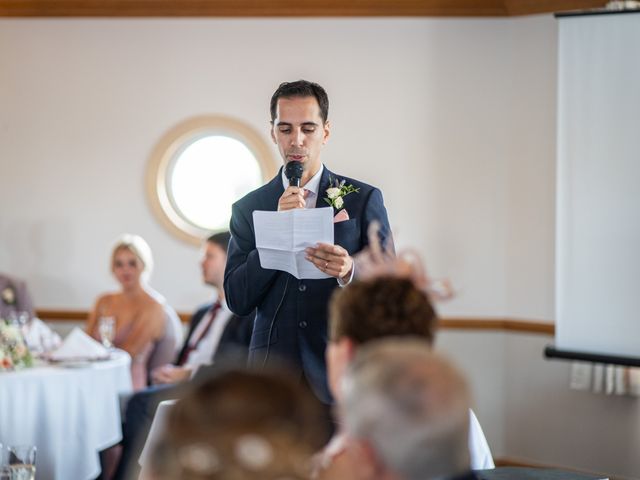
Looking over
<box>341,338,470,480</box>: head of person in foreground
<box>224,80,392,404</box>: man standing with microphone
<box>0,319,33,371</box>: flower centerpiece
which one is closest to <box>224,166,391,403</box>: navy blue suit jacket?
<box>224,80,392,404</box>: man standing with microphone

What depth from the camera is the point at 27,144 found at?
298 inches

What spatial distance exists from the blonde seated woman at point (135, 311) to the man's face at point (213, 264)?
777 mm

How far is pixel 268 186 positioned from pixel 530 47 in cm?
431

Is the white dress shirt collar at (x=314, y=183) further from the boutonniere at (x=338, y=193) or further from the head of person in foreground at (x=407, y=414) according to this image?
the head of person in foreground at (x=407, y=414)

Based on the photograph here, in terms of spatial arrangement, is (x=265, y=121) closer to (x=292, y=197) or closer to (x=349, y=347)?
(x=292, y=197)

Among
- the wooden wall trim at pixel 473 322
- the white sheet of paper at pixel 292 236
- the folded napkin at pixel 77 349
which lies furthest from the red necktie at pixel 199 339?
the white sheet of paper at pixel 292 236

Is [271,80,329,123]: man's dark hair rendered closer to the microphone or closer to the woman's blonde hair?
the microphone

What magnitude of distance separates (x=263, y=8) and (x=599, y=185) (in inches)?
114

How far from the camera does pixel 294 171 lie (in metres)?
2.81

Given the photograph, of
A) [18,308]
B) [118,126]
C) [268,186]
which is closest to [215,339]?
[18,308]

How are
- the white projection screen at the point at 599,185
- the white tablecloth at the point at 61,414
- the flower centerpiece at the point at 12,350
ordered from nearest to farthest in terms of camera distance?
the white tablecloth at the point at 61,414, the flower centerpiece at the point at 12,350, the white projection screen at the point at 599,185

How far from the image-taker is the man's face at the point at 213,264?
5.85 metres

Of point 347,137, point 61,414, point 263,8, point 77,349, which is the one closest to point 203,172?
point 347,137

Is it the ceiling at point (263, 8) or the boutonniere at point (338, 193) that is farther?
the ceiling at point (263, 8)
